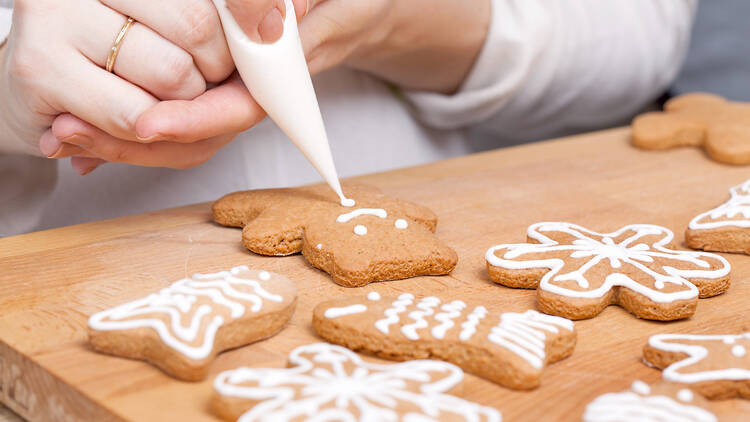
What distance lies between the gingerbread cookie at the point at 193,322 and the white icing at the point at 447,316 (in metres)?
0.18

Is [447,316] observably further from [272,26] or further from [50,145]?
[50,145]

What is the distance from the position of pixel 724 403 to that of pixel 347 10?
858 mm

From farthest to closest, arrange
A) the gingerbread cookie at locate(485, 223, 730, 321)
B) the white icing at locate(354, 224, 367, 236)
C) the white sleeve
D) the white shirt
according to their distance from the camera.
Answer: the white sleeve, the white shirt, the white icing at locate(354, 224, 367, 236), the gingerbread cookie at locate(485, 223, 730, 321)

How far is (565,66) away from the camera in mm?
2000

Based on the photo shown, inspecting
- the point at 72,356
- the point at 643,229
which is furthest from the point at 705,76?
the point at 72,356

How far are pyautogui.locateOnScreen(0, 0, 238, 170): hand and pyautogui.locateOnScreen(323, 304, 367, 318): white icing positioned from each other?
0.37 meters

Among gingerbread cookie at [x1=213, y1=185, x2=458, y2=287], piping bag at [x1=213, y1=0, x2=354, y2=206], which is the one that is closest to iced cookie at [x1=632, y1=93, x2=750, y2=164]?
gingerbread cookie at [x1=213, y1=185, x2=458, y2=287]

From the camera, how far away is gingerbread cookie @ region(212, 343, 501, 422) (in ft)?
2.32

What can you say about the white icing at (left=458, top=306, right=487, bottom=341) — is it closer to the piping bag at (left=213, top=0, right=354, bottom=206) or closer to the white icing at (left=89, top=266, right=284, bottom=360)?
the white icing at (left=89, top=266, right=284, bottom=360)

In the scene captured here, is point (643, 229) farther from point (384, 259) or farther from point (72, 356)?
point (72, 356)

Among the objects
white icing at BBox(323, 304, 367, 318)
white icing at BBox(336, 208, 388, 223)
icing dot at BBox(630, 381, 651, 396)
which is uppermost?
white icing at BBox(336, 208, 388, 223)

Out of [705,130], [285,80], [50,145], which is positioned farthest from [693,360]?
[705,130]

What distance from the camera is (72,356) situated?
2.80 feet

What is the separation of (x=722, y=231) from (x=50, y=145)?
103cm
